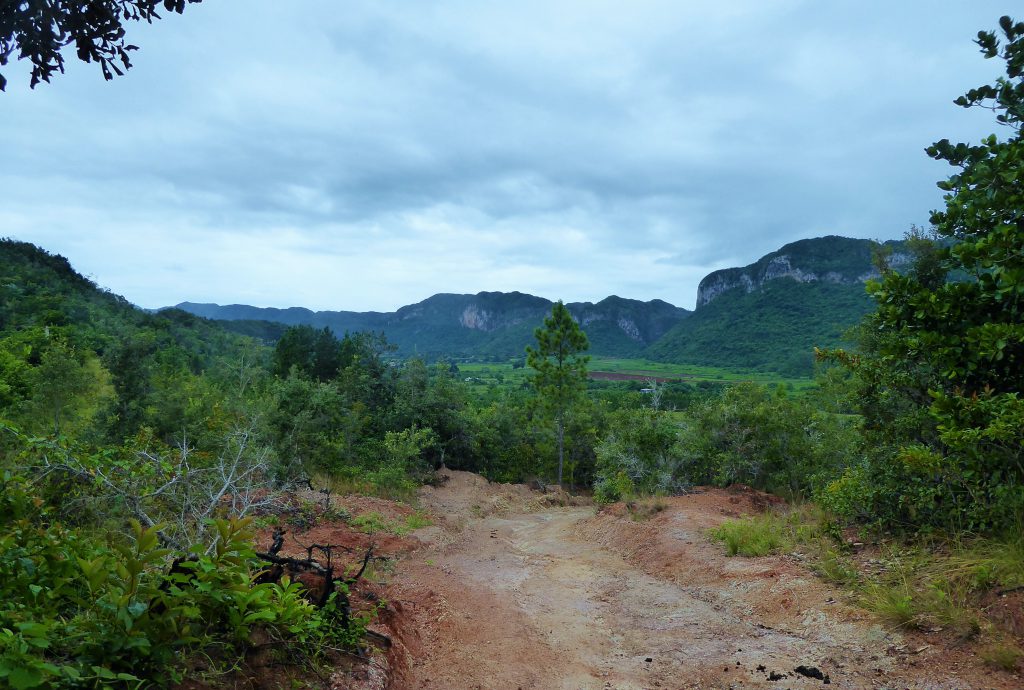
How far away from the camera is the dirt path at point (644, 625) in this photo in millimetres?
4344

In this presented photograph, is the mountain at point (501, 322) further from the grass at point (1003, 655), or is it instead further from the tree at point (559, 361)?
the grass at point (1003, 655)

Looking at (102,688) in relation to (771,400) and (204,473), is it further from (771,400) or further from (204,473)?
(771,400)

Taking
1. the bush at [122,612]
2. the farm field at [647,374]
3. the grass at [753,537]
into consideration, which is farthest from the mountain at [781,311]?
the bush at [122,612]

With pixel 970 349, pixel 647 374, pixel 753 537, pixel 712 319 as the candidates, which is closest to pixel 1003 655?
pixel 970 349

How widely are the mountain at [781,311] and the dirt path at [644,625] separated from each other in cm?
8787

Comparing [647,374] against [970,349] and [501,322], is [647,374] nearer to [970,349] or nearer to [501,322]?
[501,322]

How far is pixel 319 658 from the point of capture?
3520mm

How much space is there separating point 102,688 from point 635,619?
5.39 meters

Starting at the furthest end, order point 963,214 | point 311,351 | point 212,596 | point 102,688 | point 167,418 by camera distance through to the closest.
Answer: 1. point 311,351
2. point 167,418
3. point 963,214
4. point 212,596
5. point 102,688

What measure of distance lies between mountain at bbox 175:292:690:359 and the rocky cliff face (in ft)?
95.5

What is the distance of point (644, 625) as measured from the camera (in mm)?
6047

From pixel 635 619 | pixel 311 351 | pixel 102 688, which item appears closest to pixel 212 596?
pixel 102 688

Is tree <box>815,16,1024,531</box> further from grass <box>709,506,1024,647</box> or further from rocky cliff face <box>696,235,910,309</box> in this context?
rocky cliff face <box>696,235,910,309</box>

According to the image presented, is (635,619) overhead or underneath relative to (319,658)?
underneath
